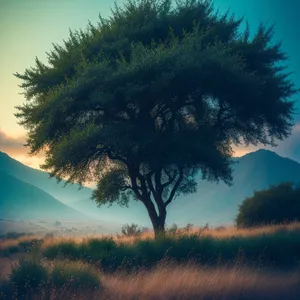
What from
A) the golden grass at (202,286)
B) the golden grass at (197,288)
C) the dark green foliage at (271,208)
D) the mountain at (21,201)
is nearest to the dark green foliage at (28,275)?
the golden grass at (197,288)

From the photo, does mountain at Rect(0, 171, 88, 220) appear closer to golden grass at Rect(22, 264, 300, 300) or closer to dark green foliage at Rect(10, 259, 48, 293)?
dark green foliage at Rect(10, 259, 48, 293)

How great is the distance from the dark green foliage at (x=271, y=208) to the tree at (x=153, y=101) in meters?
7.07

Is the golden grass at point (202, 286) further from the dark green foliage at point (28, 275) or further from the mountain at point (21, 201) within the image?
the mountain at point (21, 201)

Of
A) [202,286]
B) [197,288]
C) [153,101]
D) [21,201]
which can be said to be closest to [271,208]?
[153,101]

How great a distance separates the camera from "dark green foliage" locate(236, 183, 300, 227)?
102ft

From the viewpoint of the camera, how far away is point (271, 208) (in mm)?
31422

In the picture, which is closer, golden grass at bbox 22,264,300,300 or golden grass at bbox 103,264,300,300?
golden grass at bbox 22,264,300,300

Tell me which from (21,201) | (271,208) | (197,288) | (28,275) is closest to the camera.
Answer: (28,275)

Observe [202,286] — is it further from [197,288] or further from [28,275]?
[28,275]

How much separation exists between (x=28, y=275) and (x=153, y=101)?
1410 cm

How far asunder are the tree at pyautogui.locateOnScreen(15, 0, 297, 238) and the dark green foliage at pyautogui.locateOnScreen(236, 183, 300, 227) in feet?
23.2

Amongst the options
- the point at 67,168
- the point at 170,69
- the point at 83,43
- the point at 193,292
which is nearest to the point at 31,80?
the point at 83,43

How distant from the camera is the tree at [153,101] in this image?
20.7 m

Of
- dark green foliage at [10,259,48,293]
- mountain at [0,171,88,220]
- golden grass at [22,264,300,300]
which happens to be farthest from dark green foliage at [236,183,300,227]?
mountain at [0,171,88,220]
